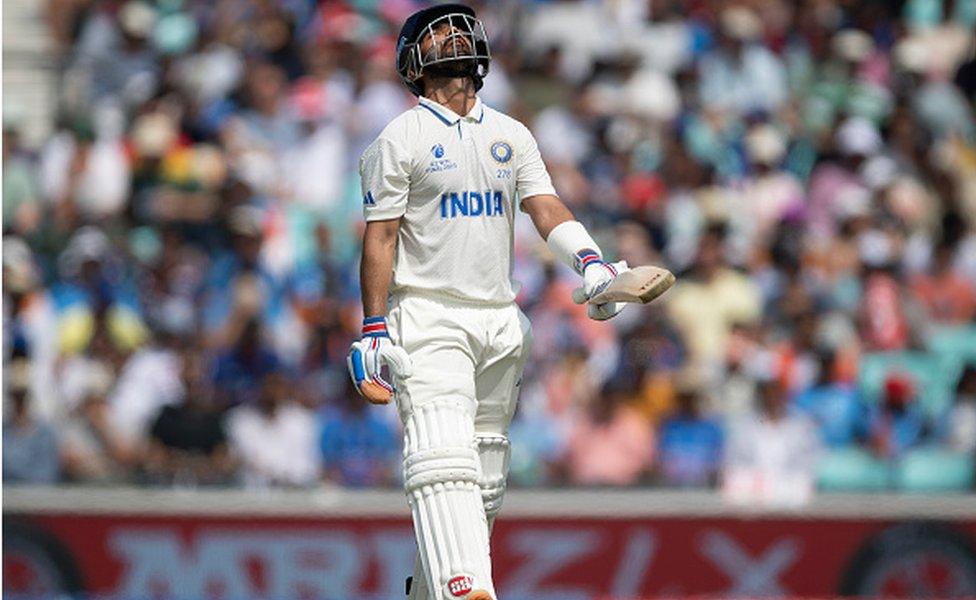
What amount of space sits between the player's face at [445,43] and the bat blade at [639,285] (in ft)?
2.79

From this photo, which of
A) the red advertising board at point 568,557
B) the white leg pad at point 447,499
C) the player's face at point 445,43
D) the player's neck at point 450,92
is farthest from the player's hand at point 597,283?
the red advertising board at point 568,557

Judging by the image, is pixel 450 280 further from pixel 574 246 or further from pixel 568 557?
pixel 568 557

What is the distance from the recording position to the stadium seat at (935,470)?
11.5m

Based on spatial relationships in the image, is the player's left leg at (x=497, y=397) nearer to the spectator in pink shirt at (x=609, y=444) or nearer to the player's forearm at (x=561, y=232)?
the player's forearm at (x=561, y=232)

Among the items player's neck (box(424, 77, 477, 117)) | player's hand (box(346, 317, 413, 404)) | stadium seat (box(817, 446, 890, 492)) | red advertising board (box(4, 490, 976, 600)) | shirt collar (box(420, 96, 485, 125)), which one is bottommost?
red advertising board (box(4, 490, 976, 600))

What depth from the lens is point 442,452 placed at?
20.5ft

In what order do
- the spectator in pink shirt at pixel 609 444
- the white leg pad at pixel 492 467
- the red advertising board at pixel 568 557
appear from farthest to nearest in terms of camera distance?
the spectator in pink shirt at pixel 609 444 → the red advertising board at pixel 568 557 → the white leg pad at pixel 492 467

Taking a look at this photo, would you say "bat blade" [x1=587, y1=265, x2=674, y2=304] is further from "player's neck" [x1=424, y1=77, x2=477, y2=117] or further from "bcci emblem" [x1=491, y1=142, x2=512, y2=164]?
"player's neck" [x1=424, y1=77, x2=477, y2=117]

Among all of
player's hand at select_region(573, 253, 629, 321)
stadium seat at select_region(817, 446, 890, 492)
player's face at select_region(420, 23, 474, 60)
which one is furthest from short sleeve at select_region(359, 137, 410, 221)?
stadium seat at select_region(817, 446, 890, 492)

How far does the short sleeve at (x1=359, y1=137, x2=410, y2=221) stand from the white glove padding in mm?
582

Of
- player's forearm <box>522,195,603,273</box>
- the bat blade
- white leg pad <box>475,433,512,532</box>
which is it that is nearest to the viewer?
the bat blade

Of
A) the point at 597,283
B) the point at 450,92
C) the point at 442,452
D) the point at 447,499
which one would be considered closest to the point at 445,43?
the point at 450,92

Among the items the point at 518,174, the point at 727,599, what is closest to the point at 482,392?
the point at 518,174

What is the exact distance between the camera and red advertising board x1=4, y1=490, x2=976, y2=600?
446 inches
